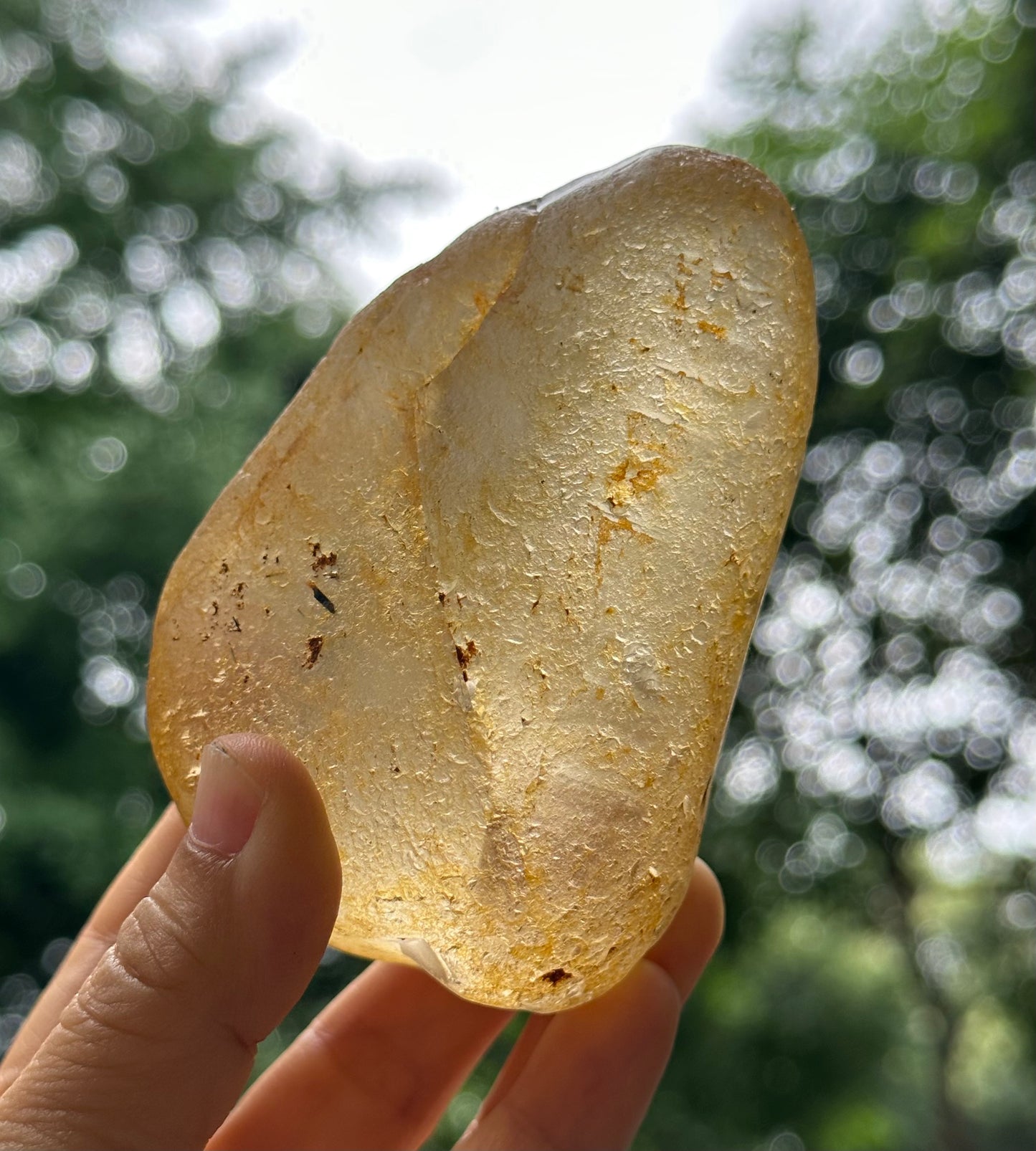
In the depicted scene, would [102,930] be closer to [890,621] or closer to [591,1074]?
[591,1074]

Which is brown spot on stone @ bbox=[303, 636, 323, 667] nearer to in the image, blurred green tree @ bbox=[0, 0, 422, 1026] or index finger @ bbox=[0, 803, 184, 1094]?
index finger @ bbox=[0, 803, 184, 1094]

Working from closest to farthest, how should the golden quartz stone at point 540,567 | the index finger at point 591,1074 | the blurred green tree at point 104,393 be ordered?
the golden quartz stone at point 540,567 → the index finger at point 591,1074 → the blurred green tree at point 104,393

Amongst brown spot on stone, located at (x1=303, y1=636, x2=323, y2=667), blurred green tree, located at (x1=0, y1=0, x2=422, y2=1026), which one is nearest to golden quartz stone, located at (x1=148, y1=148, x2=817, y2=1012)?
brown spot on stone, located at (x1=303, y1=636, x2=323, y2=667)

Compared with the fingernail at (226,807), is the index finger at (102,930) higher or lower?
lower

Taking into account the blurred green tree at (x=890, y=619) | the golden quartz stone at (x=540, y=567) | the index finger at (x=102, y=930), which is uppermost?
the golden quartz stone at (x=540, y=567)

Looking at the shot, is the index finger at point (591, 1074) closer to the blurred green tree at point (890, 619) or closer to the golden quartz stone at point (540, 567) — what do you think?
the golden quartz stone at point (540, 567)

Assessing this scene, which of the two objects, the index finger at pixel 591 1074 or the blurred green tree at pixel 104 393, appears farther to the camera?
the blurred green tree at pixel 104 393

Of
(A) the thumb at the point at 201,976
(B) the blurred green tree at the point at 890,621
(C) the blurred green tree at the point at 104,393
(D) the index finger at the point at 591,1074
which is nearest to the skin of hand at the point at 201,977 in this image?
(A) the thumb at the point at 201,976

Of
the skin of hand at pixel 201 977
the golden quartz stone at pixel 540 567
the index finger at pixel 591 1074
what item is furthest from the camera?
the index finger at pixel 591 1074
